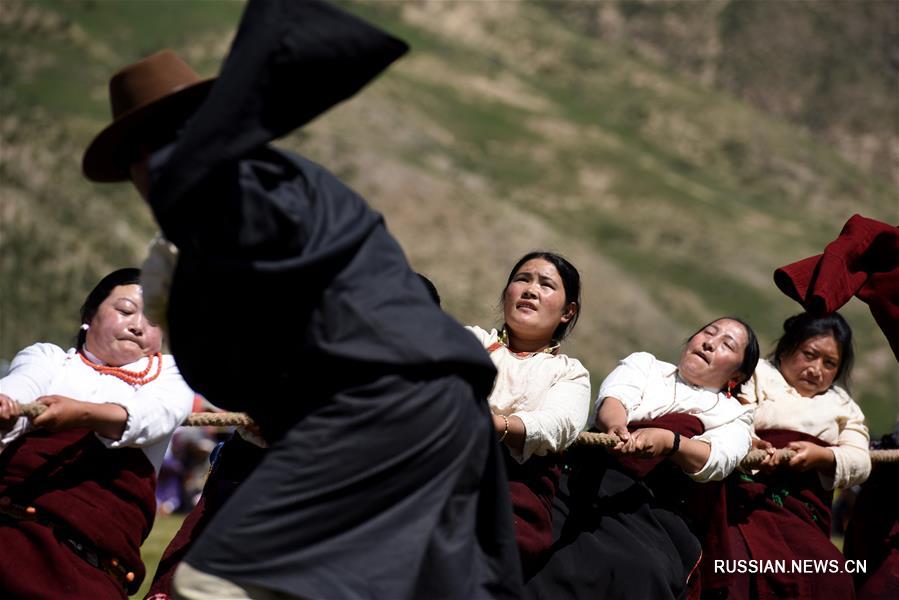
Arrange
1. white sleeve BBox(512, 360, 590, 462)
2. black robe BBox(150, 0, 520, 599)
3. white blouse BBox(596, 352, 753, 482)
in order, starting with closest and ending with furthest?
1. black robe BBox(150, 0, 520, 599)
2. white sleeve BBox(512, 360, 590, 462)
3. white blouse BBox(596, 352, 753, 482)

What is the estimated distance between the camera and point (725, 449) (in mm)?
5203

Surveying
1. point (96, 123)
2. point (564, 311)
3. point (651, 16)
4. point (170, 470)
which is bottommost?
point (170, 470)

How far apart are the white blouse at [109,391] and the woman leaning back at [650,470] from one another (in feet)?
4.56

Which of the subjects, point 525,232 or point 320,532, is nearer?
point 320,532

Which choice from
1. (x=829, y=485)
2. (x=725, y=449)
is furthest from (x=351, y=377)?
(x=829, y=485)

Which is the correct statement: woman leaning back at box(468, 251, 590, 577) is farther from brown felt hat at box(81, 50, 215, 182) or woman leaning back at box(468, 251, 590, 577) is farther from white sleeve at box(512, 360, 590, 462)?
brown felt hat at box(81, 50, 215, 182)

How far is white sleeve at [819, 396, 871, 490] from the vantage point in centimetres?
580

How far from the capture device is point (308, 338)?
3223mm

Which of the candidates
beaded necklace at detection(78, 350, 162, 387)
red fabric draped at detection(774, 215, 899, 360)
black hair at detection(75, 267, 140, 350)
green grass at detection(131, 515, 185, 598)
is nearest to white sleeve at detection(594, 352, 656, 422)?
red fabric draped at detection(774, 215, 899, 360)

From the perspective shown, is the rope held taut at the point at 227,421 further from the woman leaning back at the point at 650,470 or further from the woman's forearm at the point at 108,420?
the woman's forearm at the point at 108,420

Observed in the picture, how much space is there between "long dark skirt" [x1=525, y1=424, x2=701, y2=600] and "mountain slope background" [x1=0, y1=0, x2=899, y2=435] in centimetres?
78

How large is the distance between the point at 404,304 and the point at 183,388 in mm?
1687

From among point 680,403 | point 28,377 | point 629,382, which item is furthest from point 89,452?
point 680,403

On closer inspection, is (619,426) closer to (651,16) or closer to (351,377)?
(351,377)
